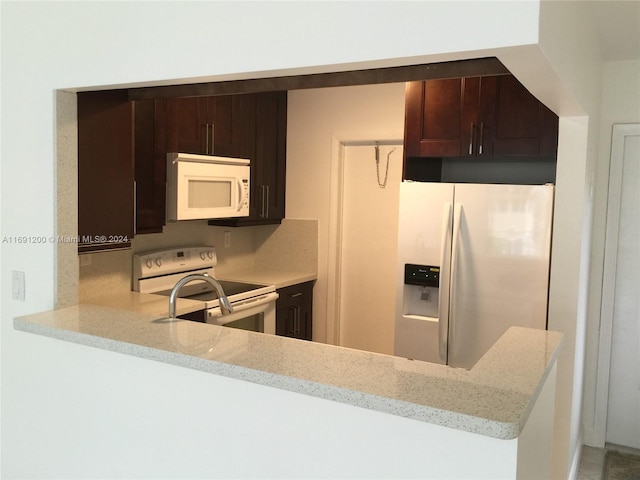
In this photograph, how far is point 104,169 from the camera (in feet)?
8.30

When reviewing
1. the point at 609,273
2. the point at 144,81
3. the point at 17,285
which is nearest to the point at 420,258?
the point at 609,273

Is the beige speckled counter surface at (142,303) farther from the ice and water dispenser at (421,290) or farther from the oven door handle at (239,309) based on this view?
the ice and water dispenser at (421,290)

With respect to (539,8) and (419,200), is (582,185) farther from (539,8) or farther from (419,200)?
(539,8)

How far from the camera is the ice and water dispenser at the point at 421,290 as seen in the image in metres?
3.28

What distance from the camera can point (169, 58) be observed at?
6.49 feet

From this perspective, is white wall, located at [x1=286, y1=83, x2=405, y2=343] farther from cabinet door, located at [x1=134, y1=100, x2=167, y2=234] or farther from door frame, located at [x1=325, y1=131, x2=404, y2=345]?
cabinet door, located at [x1=134, y1=100, x2=167, y2=234]

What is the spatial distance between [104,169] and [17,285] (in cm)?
61

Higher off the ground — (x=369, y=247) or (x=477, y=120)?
(x=477, y=120)

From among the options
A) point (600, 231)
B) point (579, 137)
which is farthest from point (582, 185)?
point (600, 231)

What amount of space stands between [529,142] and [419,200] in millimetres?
666

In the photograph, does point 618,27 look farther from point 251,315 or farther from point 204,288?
point 204,288

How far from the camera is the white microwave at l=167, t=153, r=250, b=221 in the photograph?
328 centimetres

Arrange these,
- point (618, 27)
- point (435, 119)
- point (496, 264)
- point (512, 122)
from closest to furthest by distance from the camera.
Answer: point (618, 27), point (496, 264), point (512, 122), point (435, 119)

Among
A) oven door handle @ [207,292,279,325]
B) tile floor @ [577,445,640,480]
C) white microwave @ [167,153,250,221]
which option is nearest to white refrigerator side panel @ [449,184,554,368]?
tile floor @ [577,445,640,480]
